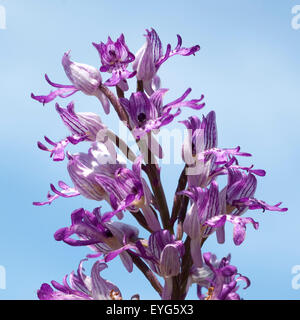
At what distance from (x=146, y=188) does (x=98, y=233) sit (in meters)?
0.51

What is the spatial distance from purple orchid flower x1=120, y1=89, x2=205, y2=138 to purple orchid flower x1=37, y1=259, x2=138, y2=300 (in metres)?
1.07

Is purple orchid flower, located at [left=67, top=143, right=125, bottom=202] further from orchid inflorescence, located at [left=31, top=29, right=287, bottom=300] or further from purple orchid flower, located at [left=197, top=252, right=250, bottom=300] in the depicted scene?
purple orchid flower, located at [left=197, top=252, right=250, bottom=300]

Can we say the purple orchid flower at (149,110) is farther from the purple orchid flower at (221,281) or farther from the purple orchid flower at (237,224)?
the purple orchid flower at (221,281)

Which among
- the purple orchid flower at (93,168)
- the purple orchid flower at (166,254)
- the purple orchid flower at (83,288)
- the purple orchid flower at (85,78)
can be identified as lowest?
the purple orchid flower at (83,288)

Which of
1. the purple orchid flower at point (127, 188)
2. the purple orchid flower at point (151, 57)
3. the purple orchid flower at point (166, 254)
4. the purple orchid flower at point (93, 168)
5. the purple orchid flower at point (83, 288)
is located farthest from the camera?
the purple orchid flower at point (151, 57)

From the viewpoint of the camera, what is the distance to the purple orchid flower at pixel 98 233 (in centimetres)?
403

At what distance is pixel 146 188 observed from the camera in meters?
3.94

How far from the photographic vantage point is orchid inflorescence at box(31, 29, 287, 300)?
3.87 meters

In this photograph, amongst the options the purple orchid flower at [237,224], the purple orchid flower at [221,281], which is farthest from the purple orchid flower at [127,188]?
the purple orchid flower at [221,281]

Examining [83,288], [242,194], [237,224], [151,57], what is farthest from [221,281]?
[151,57]

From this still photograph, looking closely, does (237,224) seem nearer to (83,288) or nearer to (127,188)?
(127,188)
